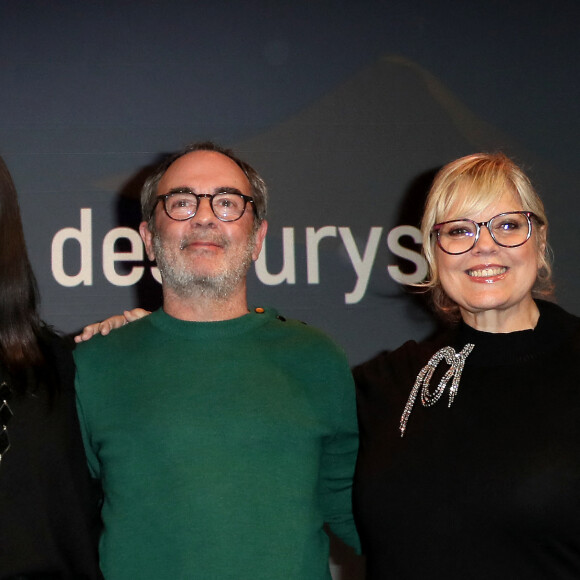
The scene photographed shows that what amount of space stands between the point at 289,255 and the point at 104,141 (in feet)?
3.00

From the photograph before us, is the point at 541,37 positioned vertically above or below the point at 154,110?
above

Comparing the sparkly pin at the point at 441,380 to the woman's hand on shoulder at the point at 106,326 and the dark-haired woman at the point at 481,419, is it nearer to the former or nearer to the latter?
the dark-haired woman at the point at 481,419

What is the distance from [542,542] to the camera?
167 centimetres

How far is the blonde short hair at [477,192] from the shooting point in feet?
6.36

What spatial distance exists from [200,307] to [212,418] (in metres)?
0.39

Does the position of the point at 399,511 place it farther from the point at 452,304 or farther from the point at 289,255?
the point at 289,255

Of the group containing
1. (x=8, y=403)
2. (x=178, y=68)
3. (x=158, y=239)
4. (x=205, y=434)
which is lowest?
(x=205, y=434)

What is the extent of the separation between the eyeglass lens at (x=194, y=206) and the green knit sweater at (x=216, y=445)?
1.02 feet

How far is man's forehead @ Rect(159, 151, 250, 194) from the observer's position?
2.30 metres

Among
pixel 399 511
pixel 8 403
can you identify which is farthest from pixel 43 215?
pixel 399 511

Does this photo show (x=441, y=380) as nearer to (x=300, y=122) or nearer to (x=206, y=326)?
(x=206, y=326)

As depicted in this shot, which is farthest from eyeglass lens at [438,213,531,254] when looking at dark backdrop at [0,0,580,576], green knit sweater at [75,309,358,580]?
dark backdrop at [0,0,580,576]

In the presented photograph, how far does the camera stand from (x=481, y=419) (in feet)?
5.95

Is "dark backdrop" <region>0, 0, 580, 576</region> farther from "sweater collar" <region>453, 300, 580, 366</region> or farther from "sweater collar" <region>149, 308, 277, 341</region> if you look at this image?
"sweater collar" <region>453, 300, 580, 366</region>
